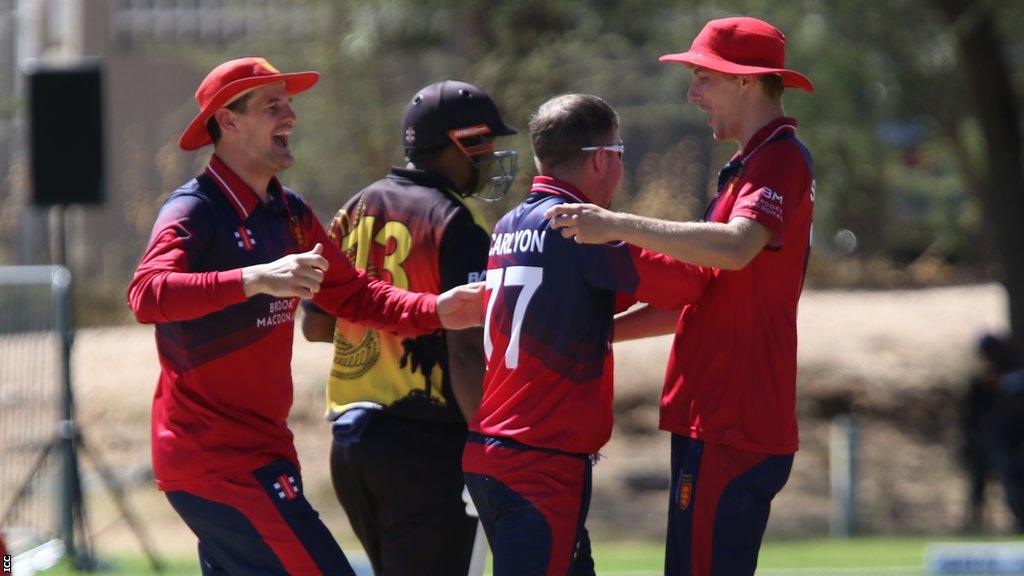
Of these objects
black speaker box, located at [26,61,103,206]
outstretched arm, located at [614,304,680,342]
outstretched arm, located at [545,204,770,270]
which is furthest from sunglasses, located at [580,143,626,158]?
black speaker box, located at [26,61,103,206]

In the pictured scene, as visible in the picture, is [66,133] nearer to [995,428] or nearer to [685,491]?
[685,491]

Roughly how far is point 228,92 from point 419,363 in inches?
41.1

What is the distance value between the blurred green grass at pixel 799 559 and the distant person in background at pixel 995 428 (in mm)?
745

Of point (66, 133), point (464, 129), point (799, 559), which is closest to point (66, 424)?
point (66, 133)

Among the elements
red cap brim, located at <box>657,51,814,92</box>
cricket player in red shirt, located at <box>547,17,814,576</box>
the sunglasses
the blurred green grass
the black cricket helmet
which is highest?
red cap brim, located at <box>657,51,814,92</box>

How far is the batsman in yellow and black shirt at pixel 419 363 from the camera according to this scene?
495 cm

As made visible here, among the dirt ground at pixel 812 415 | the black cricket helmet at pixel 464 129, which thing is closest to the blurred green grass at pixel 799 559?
the dirt ground at pixel 812 415

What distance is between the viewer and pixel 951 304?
18734 mm

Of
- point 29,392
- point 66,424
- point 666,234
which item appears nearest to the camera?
point 666,234

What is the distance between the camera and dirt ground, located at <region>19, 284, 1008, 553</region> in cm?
1484

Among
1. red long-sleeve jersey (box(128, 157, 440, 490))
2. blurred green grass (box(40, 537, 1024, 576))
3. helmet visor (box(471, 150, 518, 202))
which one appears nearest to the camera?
red long-sleeve jersey (box(128, 157, 440, 490))

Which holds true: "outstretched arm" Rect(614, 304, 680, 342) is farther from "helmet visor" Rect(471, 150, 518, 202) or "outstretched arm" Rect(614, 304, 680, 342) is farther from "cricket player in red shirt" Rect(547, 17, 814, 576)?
"helmet visor" Rect(471, 150, 518, 202)

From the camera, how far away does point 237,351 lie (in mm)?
4598

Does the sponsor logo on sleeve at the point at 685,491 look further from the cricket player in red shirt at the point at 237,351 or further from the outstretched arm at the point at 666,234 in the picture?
the cricket player in red shirt at the point at 237,351
